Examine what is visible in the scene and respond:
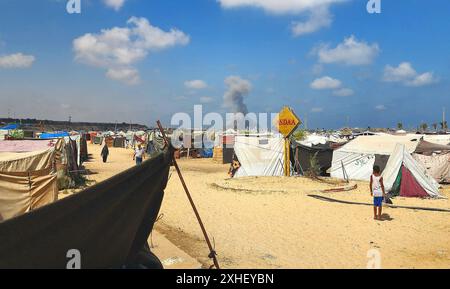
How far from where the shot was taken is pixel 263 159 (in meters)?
20.8

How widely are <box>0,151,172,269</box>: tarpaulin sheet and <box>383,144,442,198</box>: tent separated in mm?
12272

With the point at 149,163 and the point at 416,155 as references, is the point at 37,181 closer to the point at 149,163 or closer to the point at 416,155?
the point at 149,163

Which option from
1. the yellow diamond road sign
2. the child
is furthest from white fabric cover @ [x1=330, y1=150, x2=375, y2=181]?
the child

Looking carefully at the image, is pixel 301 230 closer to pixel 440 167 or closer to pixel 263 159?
pixel 263 159

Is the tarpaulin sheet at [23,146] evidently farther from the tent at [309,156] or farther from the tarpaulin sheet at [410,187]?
the tarpaulin sheet at [410,187]

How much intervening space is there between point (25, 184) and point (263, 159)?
12.6 metres

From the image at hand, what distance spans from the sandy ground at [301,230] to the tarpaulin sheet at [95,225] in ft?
7.70

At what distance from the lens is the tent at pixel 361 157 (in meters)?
19.2

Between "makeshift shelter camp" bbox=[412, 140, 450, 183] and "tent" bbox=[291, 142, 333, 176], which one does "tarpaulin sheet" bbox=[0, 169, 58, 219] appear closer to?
"tent" bbox=[291, 142, 333, 176]

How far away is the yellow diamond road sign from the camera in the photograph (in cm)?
1906

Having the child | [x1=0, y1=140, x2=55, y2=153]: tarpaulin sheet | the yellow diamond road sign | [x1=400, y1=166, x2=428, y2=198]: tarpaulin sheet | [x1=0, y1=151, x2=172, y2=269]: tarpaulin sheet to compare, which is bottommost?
[x1=400, y1=166, x2=428, y2=198]: tarpaulin sheet

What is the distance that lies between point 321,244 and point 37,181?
796 centimetres
